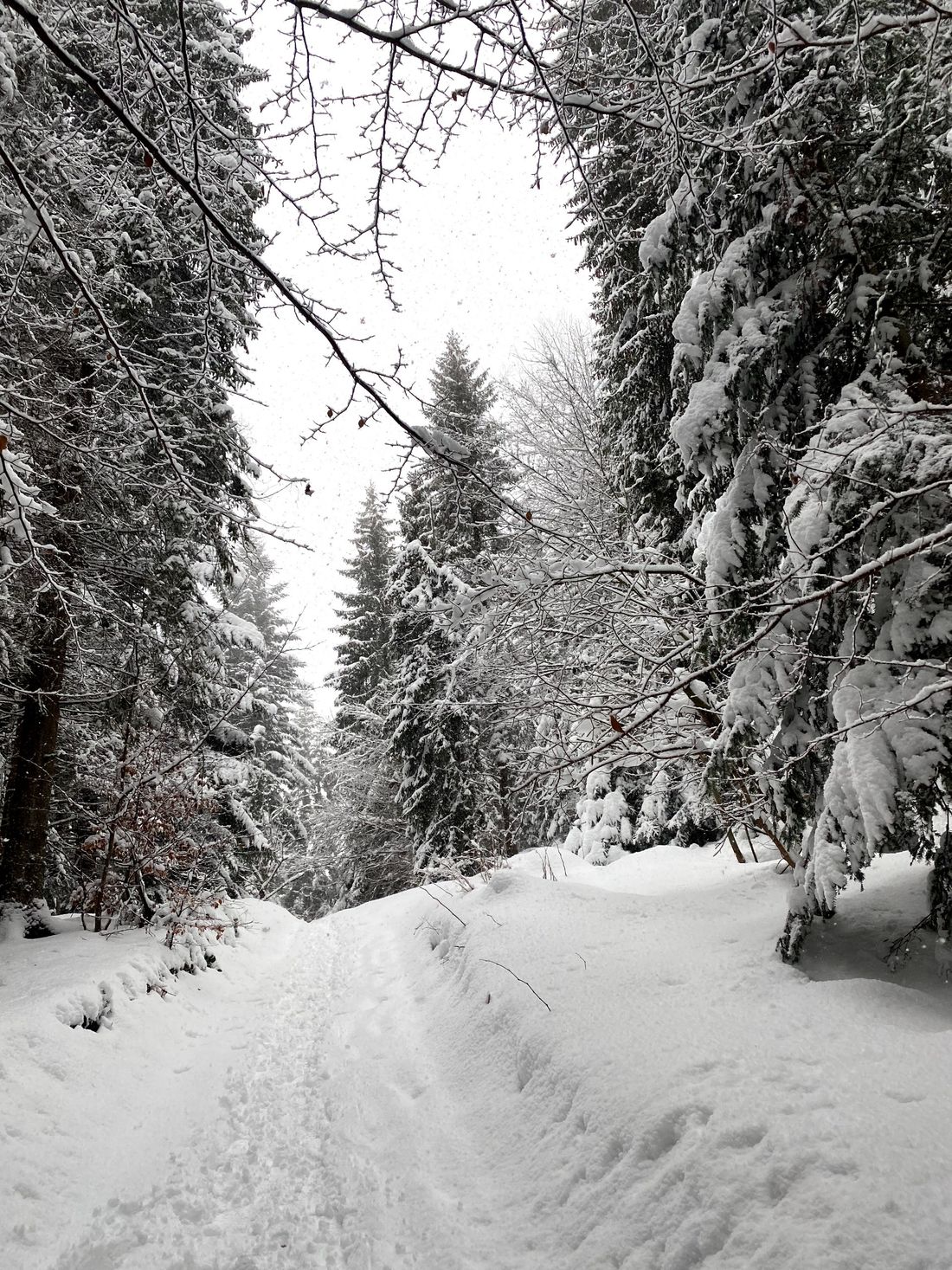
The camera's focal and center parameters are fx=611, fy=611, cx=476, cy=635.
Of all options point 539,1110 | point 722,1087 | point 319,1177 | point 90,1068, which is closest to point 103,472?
point 90,1068

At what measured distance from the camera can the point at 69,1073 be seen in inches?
155

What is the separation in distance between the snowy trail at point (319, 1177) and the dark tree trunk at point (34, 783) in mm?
3129

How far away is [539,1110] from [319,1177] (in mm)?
1152

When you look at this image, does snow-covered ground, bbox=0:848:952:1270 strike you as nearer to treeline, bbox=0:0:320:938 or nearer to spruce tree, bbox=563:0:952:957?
spruce tree, bbox=563:0:952:957

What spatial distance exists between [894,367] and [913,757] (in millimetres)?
2226

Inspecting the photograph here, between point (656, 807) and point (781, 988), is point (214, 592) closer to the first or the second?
point (656, 807)

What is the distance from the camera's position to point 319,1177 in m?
3.06

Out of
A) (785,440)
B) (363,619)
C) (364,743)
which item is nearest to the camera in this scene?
(785,440)

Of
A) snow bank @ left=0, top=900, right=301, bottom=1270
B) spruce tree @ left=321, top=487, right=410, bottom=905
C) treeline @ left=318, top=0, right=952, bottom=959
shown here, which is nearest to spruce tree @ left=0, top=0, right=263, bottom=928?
snow bank @ left=0, top=900, right=301, bottom=1270

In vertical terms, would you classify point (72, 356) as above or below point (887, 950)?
above

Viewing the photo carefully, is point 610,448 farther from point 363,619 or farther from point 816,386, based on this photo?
point 363,619

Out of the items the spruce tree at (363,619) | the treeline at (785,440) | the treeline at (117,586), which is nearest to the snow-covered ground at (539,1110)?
the treeline at (785,440)

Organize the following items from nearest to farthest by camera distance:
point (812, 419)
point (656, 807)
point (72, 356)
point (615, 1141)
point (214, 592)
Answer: point (615, 1141), point (812, 419), point (72, 356), point (656, 807), point (214, 592)

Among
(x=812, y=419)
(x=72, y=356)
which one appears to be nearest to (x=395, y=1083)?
(x=812, y=419)
